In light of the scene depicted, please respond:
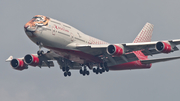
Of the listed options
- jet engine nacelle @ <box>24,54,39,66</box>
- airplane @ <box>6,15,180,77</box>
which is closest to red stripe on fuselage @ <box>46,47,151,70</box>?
airplane @ <box>6,15,180,77</box>

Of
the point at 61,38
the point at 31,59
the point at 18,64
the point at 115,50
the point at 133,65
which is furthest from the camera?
the point at 18,64

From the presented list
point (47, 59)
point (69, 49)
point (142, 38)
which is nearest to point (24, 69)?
point (47, 59)

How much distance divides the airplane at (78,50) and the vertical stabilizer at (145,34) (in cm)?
645

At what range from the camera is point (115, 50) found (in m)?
53.6

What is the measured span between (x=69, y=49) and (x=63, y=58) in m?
7.76

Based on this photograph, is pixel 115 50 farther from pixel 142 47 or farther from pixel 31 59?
pixel 31 59

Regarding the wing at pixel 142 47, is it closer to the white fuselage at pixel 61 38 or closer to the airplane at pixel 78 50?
the airplane at pixel 78 50

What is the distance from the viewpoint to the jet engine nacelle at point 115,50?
176 feet

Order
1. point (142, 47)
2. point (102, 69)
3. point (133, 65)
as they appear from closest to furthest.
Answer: point (142, 47), point (102, 69), point (133, 65)

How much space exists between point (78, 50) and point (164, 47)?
1311cm

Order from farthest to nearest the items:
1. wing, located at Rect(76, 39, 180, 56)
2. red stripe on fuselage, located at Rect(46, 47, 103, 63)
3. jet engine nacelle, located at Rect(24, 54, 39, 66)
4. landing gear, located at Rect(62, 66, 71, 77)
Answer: landing gear, located at Rect(62, 66, 71, 77), jet engine nacelle, located at Rect(24, 54, 39, 66), red stripe on fuselage, located at Rect(46, 47, 103, 63), wing, located at Rect(76, 39, 180, 56)

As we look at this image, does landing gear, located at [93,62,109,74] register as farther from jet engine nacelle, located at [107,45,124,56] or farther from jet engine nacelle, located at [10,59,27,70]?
jet engine nacelle, located at [10,59,27,70]

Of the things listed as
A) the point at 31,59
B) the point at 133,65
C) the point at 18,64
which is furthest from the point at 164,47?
the point at 18,64

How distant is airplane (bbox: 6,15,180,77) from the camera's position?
52.0 m
